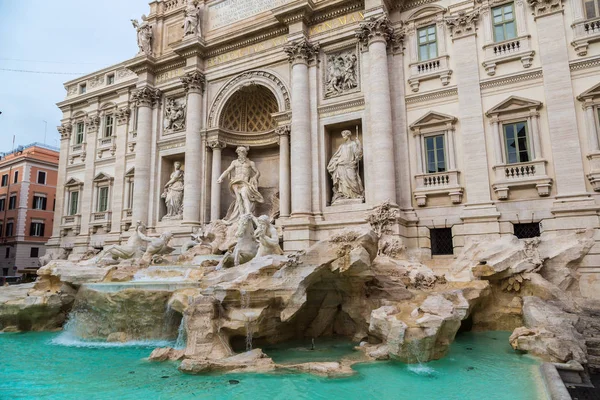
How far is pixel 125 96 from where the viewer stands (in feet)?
79.7

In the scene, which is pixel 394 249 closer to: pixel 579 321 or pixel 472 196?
pixel 472 196

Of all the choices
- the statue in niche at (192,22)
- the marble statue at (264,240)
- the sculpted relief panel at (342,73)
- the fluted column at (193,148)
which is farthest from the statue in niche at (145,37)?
the marble statue at (264,240)

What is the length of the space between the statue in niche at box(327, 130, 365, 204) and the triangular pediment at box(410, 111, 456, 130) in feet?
7.85

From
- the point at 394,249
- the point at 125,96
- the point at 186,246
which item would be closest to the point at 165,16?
the point at 125,96

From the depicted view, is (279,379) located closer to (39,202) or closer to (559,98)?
(559,98)

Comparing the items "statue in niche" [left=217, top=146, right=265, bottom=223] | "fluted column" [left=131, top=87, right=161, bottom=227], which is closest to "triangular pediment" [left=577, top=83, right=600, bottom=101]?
"statue in niche" [left=217, top=146, right=265, bottom=223]

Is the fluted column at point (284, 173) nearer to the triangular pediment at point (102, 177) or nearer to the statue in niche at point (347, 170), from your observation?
the statue in niche at point (347, 170)

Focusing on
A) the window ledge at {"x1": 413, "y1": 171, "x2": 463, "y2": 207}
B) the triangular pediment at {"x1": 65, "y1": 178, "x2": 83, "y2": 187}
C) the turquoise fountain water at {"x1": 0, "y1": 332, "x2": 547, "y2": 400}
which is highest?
the triangular pediment at {"x1": 65, "y1": 178, "x2": 83, "y2": 187}

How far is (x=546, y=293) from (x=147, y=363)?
10.1 m

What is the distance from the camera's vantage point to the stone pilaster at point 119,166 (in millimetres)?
22766

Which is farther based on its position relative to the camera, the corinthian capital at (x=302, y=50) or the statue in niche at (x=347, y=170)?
the corinthian capital at (x=302, y=50)

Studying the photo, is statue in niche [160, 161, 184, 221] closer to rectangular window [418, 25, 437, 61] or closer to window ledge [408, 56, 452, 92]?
window ledge [408, 56, 452, 92]

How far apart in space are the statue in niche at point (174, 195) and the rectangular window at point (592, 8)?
18.1 m

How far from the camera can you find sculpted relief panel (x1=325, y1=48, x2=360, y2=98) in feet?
56.7
